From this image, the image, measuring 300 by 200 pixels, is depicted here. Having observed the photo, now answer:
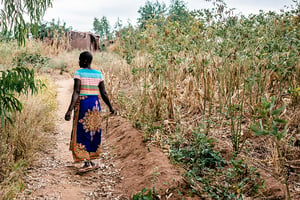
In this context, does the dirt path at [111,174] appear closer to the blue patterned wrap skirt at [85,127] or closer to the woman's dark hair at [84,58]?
the blue patterned wrap skirt at [85,127]

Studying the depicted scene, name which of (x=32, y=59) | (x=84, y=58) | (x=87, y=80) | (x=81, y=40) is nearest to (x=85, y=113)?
(x=87, y=80)

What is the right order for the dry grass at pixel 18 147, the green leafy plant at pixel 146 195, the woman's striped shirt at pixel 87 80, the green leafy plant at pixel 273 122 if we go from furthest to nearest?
the woman's striped shirt at pixel 87 80
the dry grass at pixel 18 147
the green leafy plant at pixel 146 195
the green leafy plant at pixel 273 122

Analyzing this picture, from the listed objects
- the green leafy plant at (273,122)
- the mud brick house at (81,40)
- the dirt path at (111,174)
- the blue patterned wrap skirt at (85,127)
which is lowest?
the dirt path at (111,174)

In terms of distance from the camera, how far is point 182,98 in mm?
4422

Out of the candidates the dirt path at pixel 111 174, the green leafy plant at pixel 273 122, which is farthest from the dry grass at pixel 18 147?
the green leafy plant at pixel 273 122

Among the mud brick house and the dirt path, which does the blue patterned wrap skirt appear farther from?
the mud brick house

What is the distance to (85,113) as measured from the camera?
341 centimetres

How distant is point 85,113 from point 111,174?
812 mm

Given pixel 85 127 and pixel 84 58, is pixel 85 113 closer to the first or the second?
pixel 85 127

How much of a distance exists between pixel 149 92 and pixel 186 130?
115cm

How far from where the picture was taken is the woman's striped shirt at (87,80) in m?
3.34

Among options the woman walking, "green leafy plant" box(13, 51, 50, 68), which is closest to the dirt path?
the woman walking

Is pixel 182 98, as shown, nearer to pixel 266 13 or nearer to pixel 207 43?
pixel 207 43

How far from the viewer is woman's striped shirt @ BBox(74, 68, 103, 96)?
3340mm
